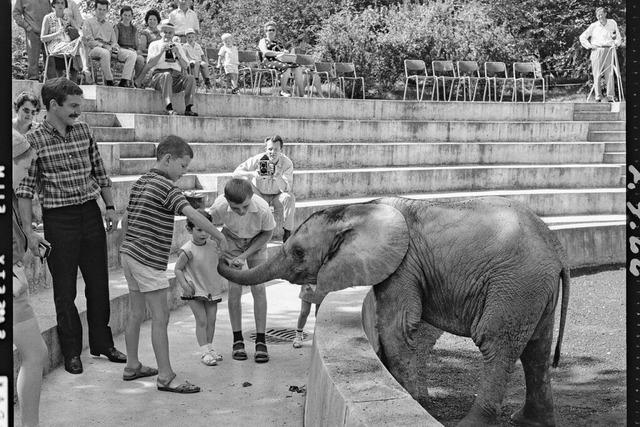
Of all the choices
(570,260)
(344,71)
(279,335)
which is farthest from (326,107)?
(279,335)

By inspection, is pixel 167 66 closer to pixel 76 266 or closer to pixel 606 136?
pixel 76 266

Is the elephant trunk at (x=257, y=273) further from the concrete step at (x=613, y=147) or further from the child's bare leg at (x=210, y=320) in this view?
the concrete step at (x=613, y=147)

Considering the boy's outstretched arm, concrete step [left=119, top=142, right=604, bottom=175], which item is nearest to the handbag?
concrete step [left=119, top=142, right=604, bottom=175]

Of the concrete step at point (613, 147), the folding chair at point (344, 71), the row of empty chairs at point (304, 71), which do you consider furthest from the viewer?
the folding chair at point (344, 71)

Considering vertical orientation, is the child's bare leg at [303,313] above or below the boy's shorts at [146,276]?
below

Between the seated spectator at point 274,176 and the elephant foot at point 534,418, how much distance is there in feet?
16.1

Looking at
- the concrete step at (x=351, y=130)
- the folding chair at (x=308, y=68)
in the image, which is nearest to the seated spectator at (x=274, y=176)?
the concrete step at (x=351, y=130)

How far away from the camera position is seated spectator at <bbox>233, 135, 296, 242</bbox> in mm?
10906

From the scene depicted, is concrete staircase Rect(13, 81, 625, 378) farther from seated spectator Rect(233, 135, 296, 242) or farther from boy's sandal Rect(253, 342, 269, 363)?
boy's sandal Rect(253, 342, 269, 363)

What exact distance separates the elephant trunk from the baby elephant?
46 cm

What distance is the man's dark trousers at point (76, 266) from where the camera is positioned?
6.77m

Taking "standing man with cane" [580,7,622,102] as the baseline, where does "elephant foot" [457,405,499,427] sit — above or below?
below

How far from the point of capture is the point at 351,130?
16.4 metres

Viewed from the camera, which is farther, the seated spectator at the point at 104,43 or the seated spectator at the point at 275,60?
the seated spectator at the point at 275,60
